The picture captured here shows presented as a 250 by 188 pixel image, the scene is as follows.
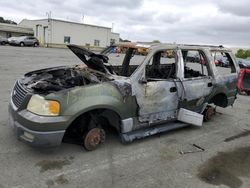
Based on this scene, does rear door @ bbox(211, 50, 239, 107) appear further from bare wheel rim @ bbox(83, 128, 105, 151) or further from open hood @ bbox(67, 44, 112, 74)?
bare wheel rim @ bbox(83, 128, 105, 151)

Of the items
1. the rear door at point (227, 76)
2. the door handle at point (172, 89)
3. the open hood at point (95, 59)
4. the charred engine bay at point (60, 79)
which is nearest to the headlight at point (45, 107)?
the charred engine bay at point (60, 79)

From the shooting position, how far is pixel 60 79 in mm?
4902

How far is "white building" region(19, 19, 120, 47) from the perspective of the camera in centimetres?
4891

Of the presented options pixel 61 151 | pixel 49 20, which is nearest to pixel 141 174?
pixel 61 151

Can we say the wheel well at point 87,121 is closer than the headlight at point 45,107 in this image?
No

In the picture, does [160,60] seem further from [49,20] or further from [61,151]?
[49,20]

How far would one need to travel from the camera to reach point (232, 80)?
21.9ft

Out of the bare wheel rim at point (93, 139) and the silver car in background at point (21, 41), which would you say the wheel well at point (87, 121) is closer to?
the bare wheel rim at point (93, 139)

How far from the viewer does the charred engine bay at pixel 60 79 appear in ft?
13.8

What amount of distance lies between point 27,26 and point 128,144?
58.4m

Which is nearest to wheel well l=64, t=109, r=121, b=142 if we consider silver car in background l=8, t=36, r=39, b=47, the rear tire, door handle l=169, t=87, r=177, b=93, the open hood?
the open hood

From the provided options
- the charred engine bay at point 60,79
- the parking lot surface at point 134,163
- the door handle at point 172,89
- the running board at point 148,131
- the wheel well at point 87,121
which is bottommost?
the parking lot surface at point 134,163

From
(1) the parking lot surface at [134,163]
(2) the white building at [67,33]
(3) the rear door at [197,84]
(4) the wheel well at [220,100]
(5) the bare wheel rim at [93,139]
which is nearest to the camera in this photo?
(1) the parking lot surface at [134,163]

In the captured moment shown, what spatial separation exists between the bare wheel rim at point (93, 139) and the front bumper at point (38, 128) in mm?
542
